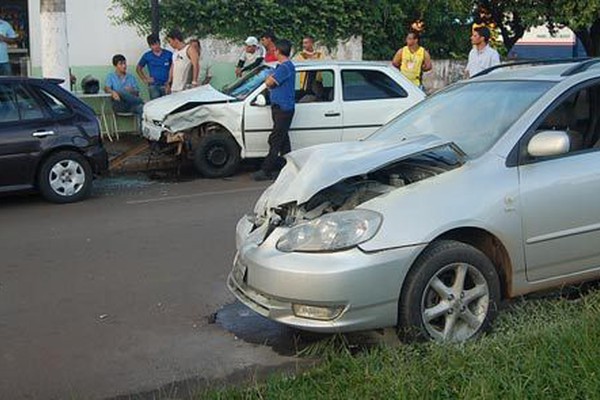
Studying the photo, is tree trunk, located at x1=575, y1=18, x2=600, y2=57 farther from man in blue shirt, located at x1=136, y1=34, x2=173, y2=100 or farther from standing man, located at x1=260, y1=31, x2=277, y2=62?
man in blue shirt, located at x1=136, y1=34, x2=173, y2=100

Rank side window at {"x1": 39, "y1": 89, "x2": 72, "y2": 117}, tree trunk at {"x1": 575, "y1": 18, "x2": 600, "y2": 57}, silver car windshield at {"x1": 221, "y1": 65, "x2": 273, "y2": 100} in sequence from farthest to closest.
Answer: tree trunk at {"x1": 575, "y1": 18, "x2": 600, "y2": 57}
silver car windshield at {"x1": 221, "y1": 65, "x2": 273, "y2": 100}
side window at {"x1": 39, "y1": 89, "x2": 72, "y2": 117}

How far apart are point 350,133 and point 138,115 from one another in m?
4.30

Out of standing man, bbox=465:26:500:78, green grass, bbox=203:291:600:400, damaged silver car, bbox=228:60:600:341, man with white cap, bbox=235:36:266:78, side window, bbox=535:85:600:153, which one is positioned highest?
man with white cap, bbox=235:36:266:78

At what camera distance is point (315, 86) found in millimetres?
12156

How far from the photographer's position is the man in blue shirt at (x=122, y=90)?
14.4 metres

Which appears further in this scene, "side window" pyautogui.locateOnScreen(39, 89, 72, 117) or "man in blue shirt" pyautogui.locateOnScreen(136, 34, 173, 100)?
"man in blue shirt" pyautogui.locateOnScreen(136, 34, 173, 100)

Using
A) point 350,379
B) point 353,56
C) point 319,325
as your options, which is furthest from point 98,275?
point 353,56

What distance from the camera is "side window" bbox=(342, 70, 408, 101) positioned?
39.9ft

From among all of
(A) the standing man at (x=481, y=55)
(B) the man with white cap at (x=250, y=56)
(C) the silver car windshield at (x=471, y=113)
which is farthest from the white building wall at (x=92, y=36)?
(C) the silver car windshield at (x=471, y=113)

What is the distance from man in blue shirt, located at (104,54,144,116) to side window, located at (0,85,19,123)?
455cm

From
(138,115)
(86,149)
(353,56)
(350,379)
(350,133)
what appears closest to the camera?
(350,379)

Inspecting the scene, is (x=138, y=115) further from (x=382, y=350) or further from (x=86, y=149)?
(x=382, y=350)

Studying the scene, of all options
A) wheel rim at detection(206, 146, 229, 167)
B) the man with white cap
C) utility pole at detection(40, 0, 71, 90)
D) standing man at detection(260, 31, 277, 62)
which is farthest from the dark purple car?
the man with white cap

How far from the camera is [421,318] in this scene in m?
4.84
